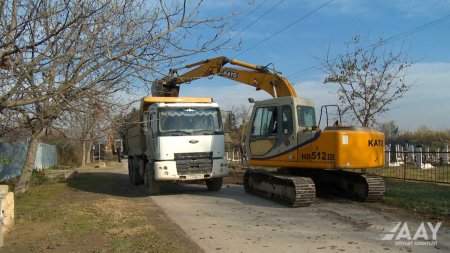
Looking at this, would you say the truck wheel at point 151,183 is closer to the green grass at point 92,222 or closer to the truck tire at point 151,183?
the truck tire at point 151,183

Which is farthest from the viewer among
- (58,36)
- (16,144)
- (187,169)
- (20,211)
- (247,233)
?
(16,144)

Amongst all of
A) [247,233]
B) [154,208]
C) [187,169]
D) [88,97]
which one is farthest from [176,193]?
[88,97]

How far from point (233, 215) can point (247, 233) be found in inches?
86.0

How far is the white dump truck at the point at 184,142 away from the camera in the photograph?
49.0 ft

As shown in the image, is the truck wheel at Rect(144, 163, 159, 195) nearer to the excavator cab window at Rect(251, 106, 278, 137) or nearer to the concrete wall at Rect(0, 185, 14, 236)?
the excavator cab window at Rect(251, 106, 278, 137)

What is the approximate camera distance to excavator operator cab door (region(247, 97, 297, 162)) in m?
12.8

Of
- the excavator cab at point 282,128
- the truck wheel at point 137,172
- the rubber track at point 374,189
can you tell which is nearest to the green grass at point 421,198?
the rubber track at point 374,189

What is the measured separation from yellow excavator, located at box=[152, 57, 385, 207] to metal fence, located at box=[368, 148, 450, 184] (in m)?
6.49

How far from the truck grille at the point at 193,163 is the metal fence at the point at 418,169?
7.84 metres

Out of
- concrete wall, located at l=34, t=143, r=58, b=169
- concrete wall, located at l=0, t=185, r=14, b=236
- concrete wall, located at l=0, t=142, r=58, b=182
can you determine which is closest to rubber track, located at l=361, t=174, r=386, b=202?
concrete wall, located at l=0, t=185, r=14, b=236

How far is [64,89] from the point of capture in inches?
280

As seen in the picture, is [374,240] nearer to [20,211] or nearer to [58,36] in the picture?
[58,36]

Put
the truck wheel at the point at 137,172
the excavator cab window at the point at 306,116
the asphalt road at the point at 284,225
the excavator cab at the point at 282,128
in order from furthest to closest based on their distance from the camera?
the truck wheel at the point at 137,172 < the excavator cab window at the point at 306,116 < the excavator cab at the point at 282,128 < the asphalt road at the point at 284,225

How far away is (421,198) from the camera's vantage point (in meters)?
12.8
